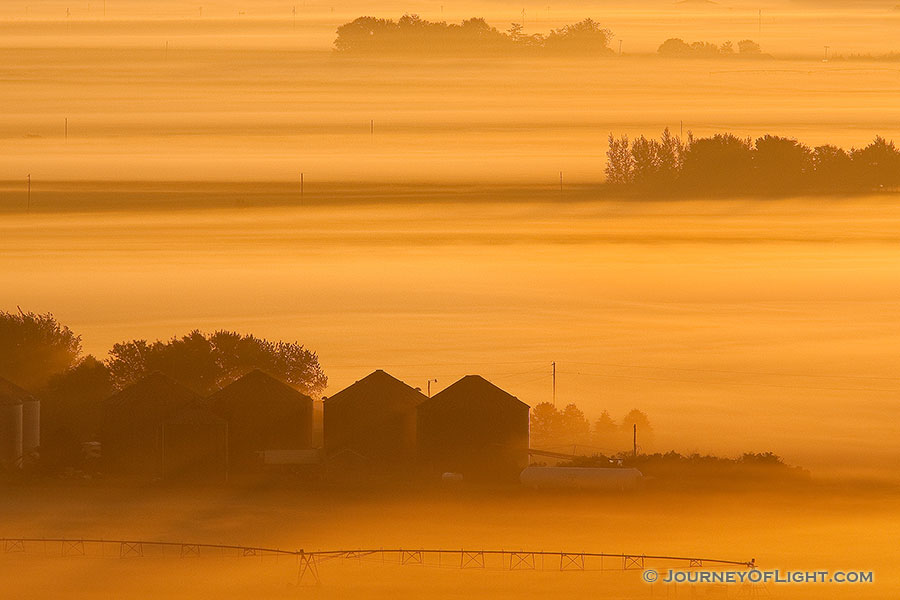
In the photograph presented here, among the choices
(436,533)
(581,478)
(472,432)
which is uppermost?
(472,432)

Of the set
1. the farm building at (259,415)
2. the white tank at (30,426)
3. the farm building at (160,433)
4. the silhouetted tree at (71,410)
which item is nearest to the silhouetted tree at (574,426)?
the farm building at (259,415)

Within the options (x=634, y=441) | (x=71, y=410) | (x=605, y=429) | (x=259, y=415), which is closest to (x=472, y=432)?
(x=259, y=415)

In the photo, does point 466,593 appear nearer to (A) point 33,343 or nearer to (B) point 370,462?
(B) point 370,462

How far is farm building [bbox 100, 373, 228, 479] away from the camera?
245 ft

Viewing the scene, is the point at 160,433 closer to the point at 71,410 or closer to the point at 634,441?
the point at 71,410

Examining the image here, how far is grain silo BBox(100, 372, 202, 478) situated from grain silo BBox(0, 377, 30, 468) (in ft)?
11.7

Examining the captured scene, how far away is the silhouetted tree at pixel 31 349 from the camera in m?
91.1

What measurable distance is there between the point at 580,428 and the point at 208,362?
15839 millimetres

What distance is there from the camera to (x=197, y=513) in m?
69.2

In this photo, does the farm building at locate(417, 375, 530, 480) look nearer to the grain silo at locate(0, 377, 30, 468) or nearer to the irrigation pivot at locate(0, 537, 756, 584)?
the irrigation pivot at locate(0, 537, 756, 584)

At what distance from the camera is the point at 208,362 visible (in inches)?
3484

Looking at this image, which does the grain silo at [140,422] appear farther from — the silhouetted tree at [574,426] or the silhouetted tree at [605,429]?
the silhouetted tree at [605,429]

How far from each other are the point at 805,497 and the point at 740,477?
336cm

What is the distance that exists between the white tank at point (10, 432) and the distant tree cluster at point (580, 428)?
20509 millimetres
